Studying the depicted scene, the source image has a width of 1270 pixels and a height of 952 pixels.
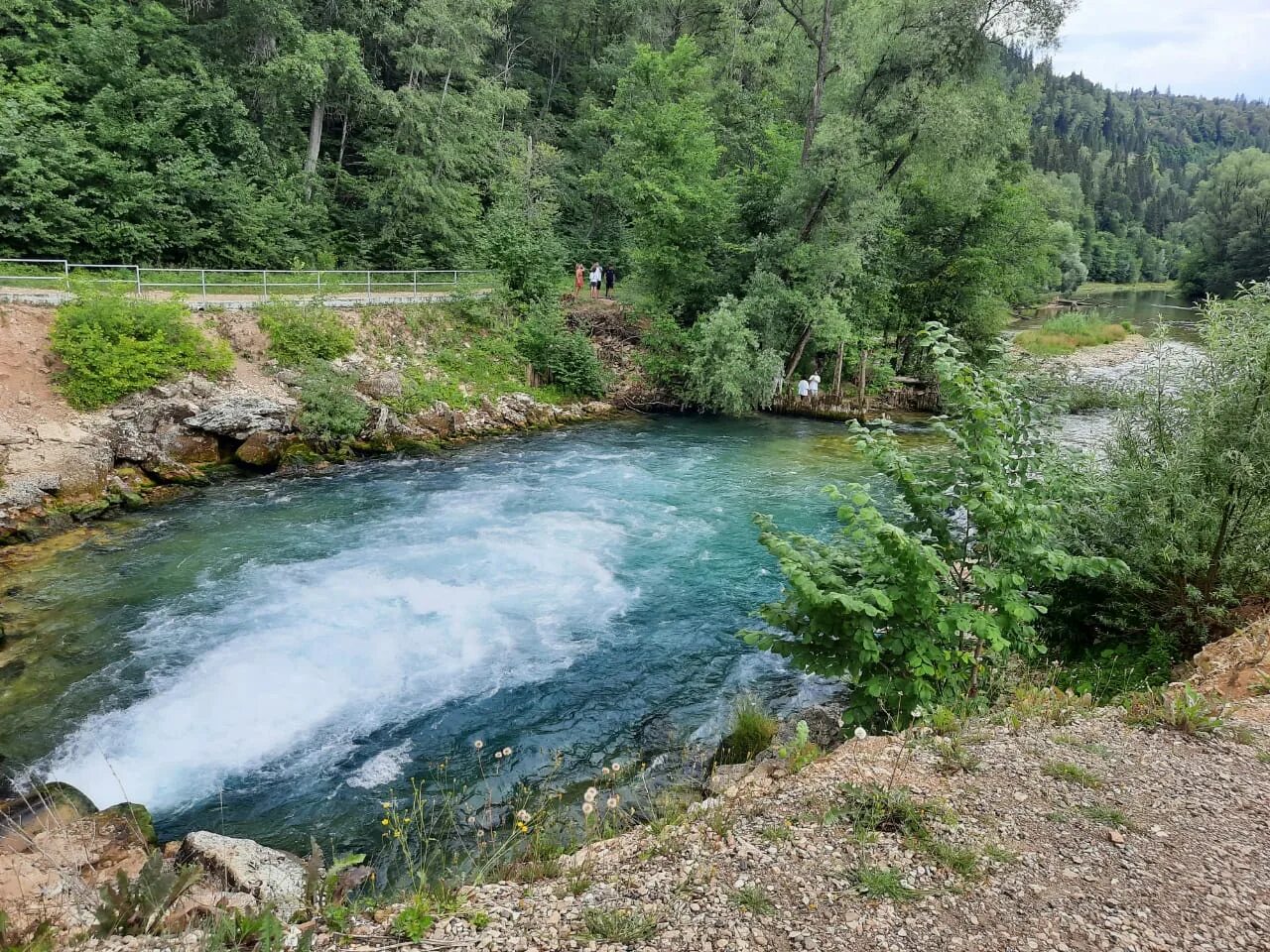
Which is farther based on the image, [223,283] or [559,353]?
[559,353]

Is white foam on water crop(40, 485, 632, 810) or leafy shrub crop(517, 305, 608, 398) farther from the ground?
leafy shrub crop(517, 305, 608, 398)

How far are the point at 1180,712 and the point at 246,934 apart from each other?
7.81 metres

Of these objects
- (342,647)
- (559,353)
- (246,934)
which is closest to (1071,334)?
(559,353)

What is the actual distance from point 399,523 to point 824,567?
10422mm

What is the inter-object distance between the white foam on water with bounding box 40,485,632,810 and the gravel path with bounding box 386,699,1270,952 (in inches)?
160

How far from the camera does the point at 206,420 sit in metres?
17.8

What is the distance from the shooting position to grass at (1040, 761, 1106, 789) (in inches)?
229

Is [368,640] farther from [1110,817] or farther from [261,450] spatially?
[261,450]

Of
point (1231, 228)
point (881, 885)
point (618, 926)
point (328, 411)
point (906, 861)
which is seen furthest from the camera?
point (1231, 228)

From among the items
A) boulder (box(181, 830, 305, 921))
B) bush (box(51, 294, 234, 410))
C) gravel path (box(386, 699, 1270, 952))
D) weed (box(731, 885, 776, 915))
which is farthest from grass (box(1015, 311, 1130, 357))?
boulder (box(181, 830, 305, 921))

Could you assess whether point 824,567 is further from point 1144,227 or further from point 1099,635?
point 1144,227

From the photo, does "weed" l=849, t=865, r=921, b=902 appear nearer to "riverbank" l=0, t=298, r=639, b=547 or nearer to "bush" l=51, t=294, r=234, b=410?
"riverbank" l=0, t=298, r=639, b=547

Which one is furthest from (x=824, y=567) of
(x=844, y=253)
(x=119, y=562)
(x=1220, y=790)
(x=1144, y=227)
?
(x=1144, y=227)

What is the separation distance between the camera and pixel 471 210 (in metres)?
32.9
